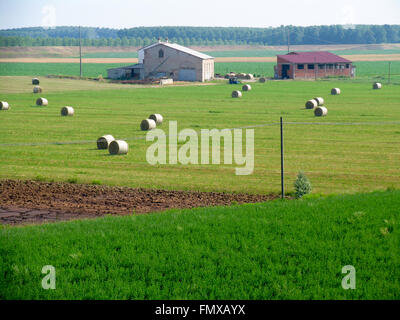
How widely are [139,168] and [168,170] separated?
1278 millimetres

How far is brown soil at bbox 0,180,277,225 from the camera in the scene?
1755 cm

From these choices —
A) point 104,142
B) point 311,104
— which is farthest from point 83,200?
point 311,104

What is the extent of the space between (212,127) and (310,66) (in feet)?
248

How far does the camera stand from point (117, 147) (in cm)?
2916

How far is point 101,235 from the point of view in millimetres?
12445

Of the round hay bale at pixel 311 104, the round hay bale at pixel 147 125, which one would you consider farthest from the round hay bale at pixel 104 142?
the round hay bale at pixel 311 104

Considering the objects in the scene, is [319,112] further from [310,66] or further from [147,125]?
[310,66]

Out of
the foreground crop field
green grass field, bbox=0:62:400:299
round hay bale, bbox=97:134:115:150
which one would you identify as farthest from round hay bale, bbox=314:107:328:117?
round hay bale, bbox=97:134:115:150

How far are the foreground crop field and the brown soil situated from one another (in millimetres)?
1243

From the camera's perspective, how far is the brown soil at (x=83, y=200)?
1755 cm

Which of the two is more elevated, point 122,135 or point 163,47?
point 163,47

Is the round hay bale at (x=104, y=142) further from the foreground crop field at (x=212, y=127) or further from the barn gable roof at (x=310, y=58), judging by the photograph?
the barn gable roof at (x=310, y=58)
